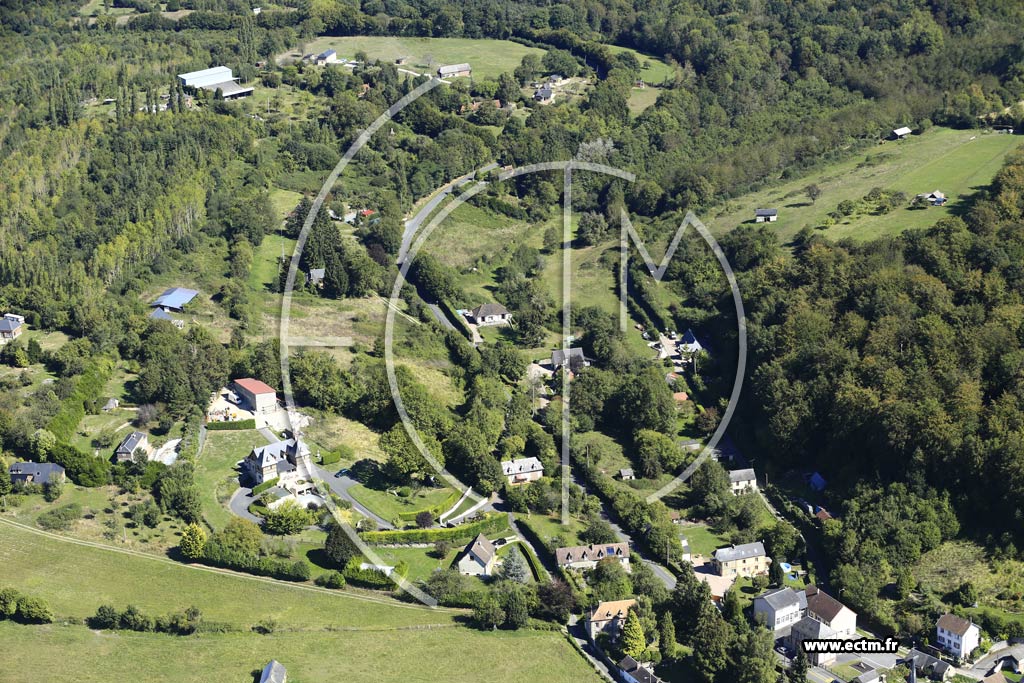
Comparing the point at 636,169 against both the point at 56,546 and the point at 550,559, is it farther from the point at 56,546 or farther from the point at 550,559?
the point at 56,546

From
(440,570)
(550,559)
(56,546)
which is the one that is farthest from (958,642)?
(56,546)

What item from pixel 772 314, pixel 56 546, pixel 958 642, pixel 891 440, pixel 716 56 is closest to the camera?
pixel 958 642

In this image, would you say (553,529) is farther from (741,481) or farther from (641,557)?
(741,481)

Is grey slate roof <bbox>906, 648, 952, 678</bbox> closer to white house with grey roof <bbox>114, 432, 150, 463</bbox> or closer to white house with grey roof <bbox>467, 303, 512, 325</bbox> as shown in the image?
white house with grey roof <bbox>114, 432, 150, 463</bbox>

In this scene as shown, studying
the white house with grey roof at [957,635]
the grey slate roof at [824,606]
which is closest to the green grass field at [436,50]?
the grey slate roof at [824,606]

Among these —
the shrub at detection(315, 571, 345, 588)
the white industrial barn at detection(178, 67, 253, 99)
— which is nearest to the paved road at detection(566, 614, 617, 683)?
the shrub at detection(315, 571, 345, 588)

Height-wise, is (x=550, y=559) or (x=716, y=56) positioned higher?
(x=716, y=56)

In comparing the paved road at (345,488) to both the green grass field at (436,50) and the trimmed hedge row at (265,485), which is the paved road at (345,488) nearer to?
the trimmed hedge row at (265,485)
